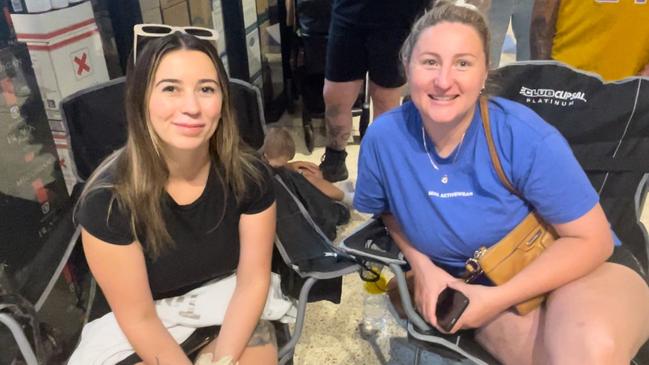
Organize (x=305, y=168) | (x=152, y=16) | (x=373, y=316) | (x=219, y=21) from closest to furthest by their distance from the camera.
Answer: (x=373, y=316) → (x=152, y=16) → (x=305, y=168) → (x=219, y=21)

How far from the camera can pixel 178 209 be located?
128 centimetres

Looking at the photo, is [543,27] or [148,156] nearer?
[148,156]

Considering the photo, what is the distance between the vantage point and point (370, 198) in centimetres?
147

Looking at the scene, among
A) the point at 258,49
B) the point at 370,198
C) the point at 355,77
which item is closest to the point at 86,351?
the point at 370,198

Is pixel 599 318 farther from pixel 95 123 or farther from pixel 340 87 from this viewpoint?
pixel 340 87

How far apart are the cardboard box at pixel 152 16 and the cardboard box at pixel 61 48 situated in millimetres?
227

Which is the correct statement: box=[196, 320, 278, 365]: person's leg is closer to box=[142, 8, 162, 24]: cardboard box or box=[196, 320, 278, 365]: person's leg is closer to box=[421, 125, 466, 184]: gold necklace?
box=[421, 125, 466, 184]: gold necklace

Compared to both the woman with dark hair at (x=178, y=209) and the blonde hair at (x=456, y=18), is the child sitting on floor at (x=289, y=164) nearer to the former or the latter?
the woman with dark hair at (x=178, y=209)

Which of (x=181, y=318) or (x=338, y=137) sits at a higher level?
(x=181, y=318)

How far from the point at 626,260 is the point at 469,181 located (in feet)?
1.36

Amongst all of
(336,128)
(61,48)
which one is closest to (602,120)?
(336,128)

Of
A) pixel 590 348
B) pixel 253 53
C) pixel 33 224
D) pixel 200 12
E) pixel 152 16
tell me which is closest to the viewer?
pixel 590 348

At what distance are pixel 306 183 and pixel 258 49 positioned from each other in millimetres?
1433

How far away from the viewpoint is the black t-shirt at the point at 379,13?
92.6 inches
